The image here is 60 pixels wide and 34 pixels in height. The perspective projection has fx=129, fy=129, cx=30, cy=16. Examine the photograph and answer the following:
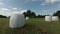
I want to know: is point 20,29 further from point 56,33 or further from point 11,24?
point 56,33

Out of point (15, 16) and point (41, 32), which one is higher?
point (15, 16)

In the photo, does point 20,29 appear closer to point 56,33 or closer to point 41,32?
point 41,32

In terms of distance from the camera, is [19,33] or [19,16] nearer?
[19,33]

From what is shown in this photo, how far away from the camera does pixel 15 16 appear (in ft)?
52.7

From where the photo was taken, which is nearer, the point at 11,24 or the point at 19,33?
the point at 19,33

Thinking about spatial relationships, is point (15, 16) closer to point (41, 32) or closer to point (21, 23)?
point (21, 23)

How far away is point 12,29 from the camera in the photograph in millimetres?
15445

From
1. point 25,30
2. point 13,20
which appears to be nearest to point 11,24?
point 13,20

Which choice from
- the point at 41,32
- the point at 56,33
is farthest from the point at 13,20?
the point at 56,33

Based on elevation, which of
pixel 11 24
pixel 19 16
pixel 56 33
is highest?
pixel 19 16

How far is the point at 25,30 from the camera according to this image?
1520 centimetres

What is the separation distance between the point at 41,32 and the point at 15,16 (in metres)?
3.84

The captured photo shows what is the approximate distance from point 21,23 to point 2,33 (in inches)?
116

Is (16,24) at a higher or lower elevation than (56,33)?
higher
